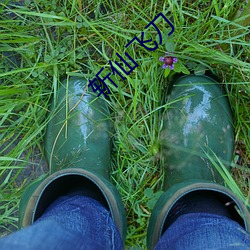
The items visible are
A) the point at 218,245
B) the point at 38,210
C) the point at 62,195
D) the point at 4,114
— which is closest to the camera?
the point at 218,245

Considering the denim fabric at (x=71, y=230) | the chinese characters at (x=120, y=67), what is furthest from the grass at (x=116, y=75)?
the denim fabric at (x=71, y=230)

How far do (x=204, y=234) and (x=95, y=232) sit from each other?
0.24 m

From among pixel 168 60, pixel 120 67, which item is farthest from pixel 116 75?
pixel 168 60

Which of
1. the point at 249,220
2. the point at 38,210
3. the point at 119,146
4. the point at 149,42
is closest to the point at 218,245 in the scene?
the point at 249,220

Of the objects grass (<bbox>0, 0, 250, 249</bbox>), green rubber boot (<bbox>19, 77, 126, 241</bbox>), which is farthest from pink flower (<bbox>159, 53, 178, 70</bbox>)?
green rubber boot (<bbox>19, 77, 126, 241</bbox>)

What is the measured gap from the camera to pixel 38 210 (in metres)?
1.05

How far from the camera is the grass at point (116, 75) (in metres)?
1.34

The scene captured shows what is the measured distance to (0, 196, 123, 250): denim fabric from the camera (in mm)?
791

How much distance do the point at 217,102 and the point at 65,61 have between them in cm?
51

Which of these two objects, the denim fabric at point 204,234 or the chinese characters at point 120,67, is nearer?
the denim fabric at point 204,234

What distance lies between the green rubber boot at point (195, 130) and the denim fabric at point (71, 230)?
34cm

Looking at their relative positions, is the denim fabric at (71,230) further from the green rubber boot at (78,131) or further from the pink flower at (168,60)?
the pink flower at (168,60)

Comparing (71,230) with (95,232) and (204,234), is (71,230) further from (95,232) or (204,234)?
(204,234)

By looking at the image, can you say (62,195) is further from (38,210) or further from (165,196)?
(165,196)
